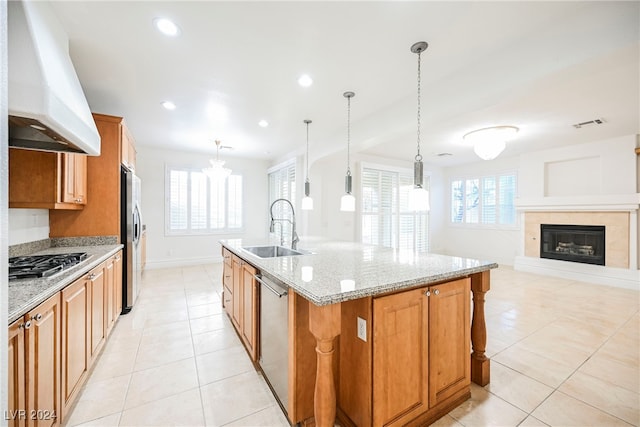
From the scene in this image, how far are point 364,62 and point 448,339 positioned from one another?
232 centimetres

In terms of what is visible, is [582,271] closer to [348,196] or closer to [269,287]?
[348,196]

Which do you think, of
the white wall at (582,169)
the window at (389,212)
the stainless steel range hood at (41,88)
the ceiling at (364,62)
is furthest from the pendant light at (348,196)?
the white wall at (582,169)

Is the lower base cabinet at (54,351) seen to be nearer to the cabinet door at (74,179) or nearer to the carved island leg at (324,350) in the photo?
the cabinet door at (74,179)

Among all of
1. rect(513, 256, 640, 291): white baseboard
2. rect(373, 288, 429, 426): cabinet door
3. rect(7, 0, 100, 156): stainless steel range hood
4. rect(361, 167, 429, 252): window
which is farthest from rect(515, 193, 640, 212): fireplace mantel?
rect(7, 0, 100, 156): stainless steel range hood

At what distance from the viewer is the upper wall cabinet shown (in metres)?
2.17

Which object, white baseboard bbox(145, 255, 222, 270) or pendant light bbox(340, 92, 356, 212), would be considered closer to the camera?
pendant light bbox(340, 92, 356, 212)

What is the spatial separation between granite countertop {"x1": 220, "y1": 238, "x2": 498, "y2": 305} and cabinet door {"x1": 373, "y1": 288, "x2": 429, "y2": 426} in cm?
9

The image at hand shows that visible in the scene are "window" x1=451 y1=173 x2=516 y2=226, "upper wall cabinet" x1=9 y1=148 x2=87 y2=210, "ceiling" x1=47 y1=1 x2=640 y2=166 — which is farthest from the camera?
"window" x1=451 y1=173 x2=516 y2=226

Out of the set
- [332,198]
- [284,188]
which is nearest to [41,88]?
[332,198]

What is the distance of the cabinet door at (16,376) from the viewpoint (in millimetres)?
1046

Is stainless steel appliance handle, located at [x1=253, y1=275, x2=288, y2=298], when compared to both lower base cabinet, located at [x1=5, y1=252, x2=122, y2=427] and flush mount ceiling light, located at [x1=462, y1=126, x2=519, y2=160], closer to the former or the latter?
lower base cabinet, located at [x1=5, y1=252, x2=122, y2=427]

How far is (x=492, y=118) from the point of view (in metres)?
3.43

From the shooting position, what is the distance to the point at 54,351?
139 centimetres

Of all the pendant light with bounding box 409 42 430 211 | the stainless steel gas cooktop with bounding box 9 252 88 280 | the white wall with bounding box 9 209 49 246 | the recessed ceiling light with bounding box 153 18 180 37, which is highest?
the recessed ceiling light with bounding box 153 18 180 37
